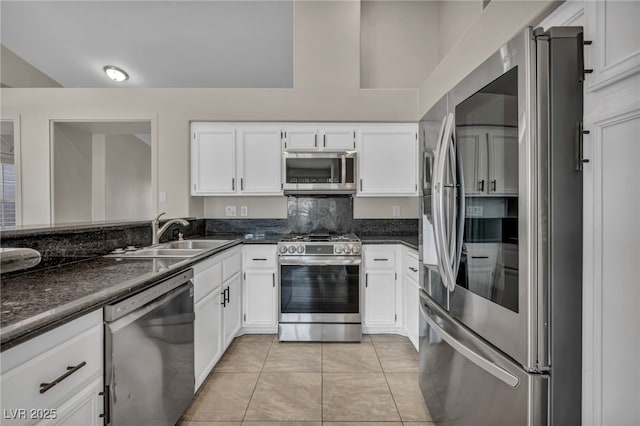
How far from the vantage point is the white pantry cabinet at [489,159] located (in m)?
1.09

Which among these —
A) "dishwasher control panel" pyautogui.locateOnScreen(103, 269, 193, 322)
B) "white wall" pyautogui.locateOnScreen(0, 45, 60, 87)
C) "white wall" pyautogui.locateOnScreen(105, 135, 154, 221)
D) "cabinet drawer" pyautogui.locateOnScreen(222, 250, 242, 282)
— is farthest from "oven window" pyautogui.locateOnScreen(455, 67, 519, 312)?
"white wall" pyautogui.locateOnScreen(0, 45, 60, 87)

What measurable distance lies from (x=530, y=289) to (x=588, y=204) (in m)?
0.31

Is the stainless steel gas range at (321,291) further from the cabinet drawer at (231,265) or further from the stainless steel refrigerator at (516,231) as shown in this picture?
the stainless steel refrigerator at (516,231)

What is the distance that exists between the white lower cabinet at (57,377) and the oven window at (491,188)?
1.44m

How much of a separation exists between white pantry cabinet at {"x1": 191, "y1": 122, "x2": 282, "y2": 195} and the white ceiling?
5.43 ft

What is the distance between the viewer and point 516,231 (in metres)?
1.06

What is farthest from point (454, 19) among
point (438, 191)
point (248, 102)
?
point (438, 191)

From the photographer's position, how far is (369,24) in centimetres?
379

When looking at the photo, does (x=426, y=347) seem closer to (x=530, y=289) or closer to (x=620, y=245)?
(x=530, y=289)

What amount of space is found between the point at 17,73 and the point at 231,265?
470 cm

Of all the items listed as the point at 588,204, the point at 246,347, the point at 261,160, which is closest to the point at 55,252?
the point at 246,347

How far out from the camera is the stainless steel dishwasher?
114 centimetres

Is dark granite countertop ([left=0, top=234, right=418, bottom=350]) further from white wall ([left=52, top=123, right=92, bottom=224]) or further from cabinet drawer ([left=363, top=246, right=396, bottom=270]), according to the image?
white wall ([left=52, top=123, right=92, bottom=224])

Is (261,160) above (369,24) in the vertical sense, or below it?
below
